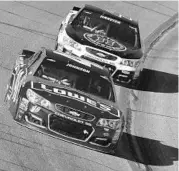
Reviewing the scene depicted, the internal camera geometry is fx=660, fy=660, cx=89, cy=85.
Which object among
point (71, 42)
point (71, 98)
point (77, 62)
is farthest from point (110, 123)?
point (71, 42)

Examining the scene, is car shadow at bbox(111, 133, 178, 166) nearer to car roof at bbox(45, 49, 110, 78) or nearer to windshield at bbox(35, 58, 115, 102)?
windshield at bbox(35, 58, 115, 102)

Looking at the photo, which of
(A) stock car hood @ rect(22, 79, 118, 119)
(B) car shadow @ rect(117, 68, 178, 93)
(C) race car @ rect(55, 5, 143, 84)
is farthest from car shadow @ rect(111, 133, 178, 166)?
(B) car shadow @ rect(117, 68, 178, 93)

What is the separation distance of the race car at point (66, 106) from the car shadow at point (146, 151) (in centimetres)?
94

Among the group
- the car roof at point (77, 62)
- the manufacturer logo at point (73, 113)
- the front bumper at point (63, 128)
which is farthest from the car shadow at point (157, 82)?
the manufacturer logo at point (73, 113)

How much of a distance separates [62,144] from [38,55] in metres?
2.22

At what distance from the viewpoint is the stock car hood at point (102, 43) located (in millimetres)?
16203

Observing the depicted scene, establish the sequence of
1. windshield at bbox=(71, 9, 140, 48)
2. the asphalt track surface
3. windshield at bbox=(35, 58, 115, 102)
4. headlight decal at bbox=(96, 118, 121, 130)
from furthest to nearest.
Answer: windshield at bbox=(71, 9, 140, 48)
windshield at bbox=(35, 58, 115, 102)
headlight decal at bbox=(96, 118, 121, 130)
the asphalt track surface

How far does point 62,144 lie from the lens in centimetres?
1218

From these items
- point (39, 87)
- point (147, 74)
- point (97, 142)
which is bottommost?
point (147, 74)

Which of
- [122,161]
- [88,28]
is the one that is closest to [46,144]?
[122,161]

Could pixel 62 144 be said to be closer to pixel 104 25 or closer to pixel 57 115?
pixel 57 115

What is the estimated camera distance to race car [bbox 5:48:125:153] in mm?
11664

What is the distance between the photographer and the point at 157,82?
18500 millimetres

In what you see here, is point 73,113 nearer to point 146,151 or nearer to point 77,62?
point 77,62
